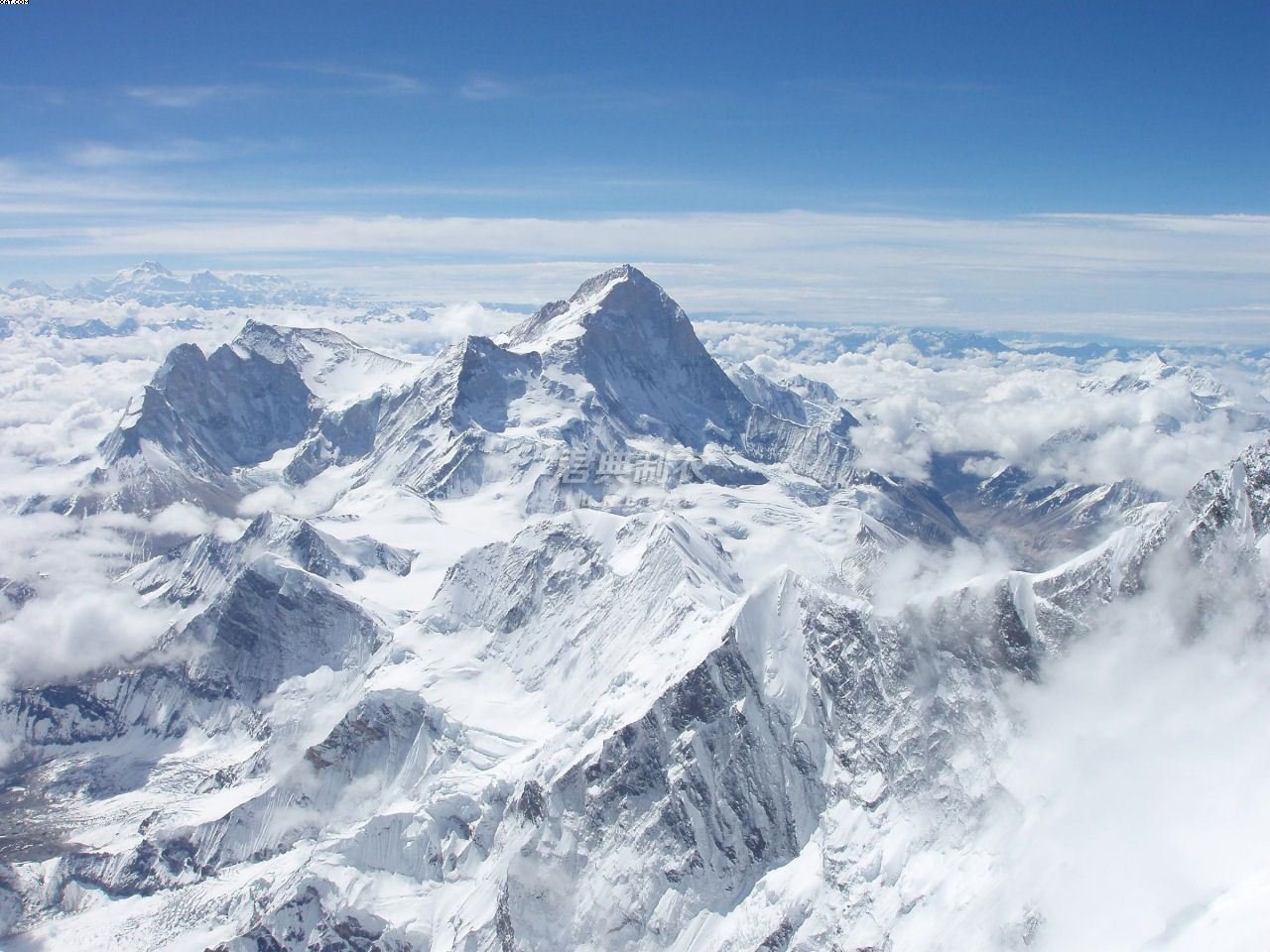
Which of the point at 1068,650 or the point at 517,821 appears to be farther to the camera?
the point at 517,821

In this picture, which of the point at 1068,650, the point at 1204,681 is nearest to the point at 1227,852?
the point at 1204,681

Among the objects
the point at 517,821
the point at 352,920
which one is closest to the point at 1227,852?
the point at 517,821

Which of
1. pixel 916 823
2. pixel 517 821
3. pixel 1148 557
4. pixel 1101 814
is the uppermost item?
pixel 1148 557

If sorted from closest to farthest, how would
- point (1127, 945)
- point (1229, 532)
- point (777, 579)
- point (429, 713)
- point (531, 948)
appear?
point (1127, 945) → point (1229, 532) → point (531, 948) → point (777, 579) → point (429, 713)

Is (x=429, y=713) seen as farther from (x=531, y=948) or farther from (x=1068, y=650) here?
(x=1068, y=650)

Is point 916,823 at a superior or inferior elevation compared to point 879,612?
inferior

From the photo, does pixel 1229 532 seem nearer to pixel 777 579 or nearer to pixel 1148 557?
pixel 1148 557

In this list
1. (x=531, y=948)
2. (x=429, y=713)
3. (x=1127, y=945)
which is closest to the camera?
Answer: (x=1127, y=945)

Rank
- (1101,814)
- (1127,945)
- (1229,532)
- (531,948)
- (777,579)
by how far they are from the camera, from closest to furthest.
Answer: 1. (1127,945)
2. (1101,814)
3. (1229,532)
4. (531,948)
5. (777,579)

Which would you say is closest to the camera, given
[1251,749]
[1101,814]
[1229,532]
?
[1251,749]
